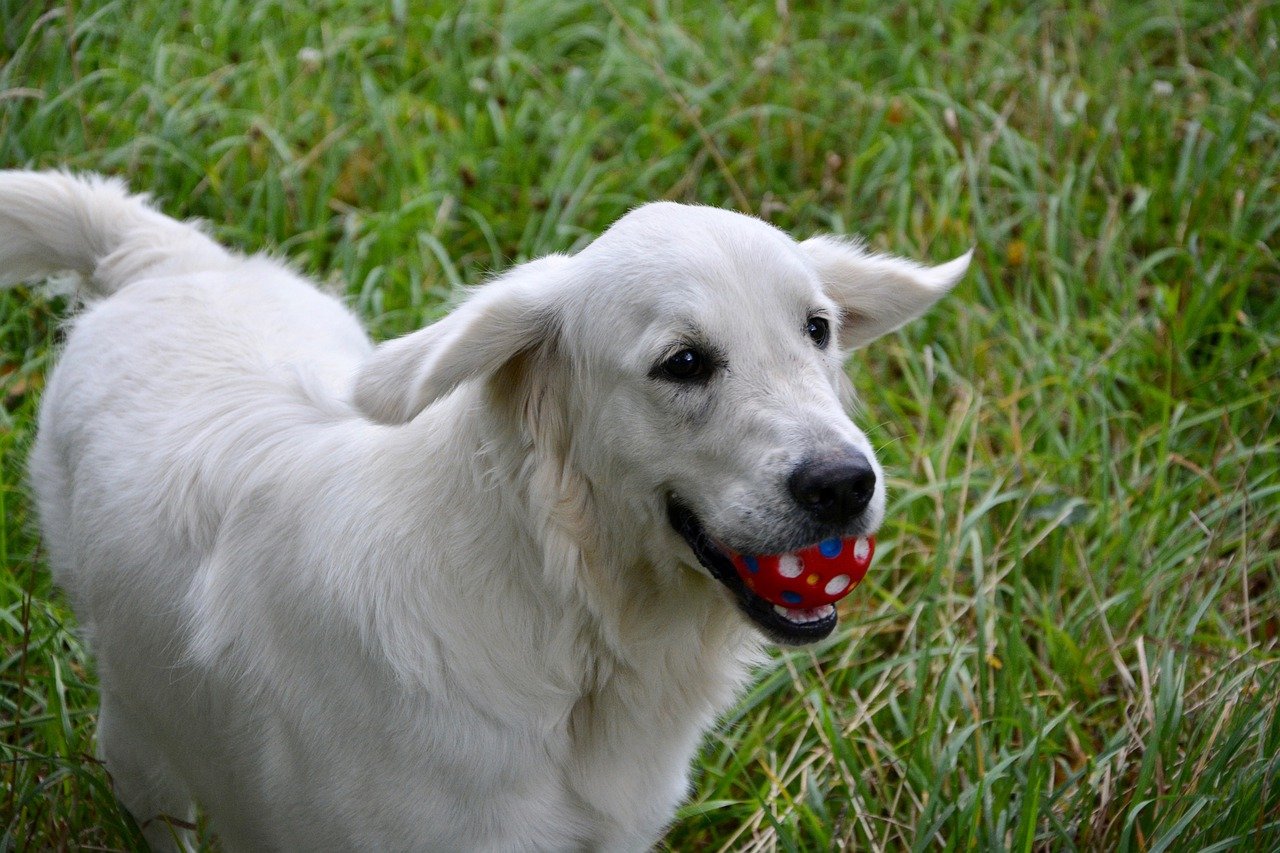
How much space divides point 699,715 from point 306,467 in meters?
1.04

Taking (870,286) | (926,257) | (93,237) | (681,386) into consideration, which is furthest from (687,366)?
(926,257)

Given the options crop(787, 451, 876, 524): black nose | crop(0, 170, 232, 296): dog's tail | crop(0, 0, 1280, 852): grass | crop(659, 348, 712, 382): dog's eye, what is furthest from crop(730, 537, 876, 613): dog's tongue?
crop(0, 170, 232, 296): dog's tail

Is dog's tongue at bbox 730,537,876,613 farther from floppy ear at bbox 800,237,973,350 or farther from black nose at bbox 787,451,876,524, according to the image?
floppy ear at bbox 800,237,973,350

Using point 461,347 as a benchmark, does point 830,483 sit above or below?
below

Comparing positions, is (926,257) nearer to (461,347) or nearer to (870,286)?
(870,286)

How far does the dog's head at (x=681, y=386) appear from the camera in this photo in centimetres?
237

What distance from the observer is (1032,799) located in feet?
9.72

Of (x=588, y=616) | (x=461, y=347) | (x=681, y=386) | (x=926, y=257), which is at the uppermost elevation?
(x=461, y=347)

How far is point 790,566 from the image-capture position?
96.7 inches

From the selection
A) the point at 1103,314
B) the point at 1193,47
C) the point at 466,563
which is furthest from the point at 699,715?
the point at 1193,47

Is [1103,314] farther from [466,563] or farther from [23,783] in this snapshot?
[23,783]

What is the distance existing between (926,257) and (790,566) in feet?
10.1

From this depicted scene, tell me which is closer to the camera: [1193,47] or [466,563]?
[466,563]

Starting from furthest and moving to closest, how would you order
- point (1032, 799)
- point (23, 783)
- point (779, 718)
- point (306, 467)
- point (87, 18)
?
point (87, 18) < point (779, 718) < point (23, 783) < point (1032, 799) < point (306, 467)
